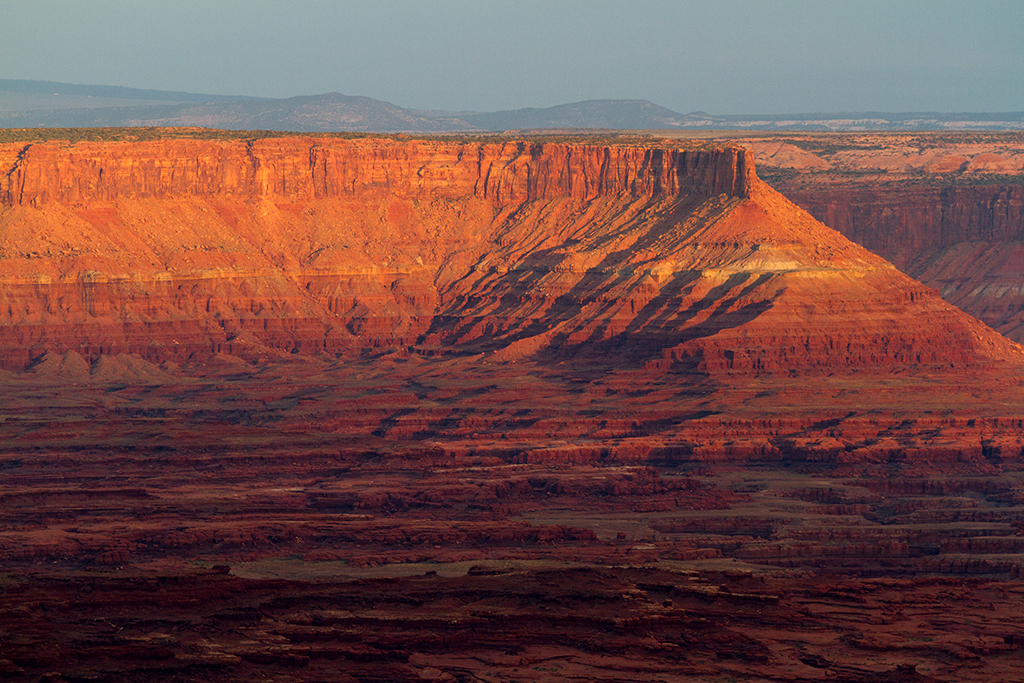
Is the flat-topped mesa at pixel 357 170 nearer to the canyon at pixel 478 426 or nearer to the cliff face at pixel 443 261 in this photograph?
the cliff face at pixel 443 261

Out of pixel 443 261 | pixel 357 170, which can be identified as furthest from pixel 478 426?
pixel 357 170

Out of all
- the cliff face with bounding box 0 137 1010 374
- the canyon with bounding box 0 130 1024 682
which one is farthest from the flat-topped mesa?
the canyon with bounding box 0 130 1024 682

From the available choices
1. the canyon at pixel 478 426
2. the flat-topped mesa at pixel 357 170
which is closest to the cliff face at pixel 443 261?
the flat-topped mesa at pixel 357 170

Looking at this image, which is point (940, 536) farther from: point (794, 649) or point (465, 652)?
point (465, 652)

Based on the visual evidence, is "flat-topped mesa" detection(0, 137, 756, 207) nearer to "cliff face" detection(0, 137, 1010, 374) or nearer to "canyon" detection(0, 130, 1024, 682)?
"cliff face" detection(0, 137, 1010, 374)

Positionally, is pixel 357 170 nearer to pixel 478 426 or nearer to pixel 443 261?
pixel 443 261

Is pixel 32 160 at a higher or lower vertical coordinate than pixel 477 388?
higher

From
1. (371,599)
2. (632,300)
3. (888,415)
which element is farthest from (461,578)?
(632,300)

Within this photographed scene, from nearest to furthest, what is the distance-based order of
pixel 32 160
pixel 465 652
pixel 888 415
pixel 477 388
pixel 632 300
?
1. pixel 465 652
2. pixel 888 415
3. pixel 477 388
4. pixel 632 300
5. pixel 32 160
